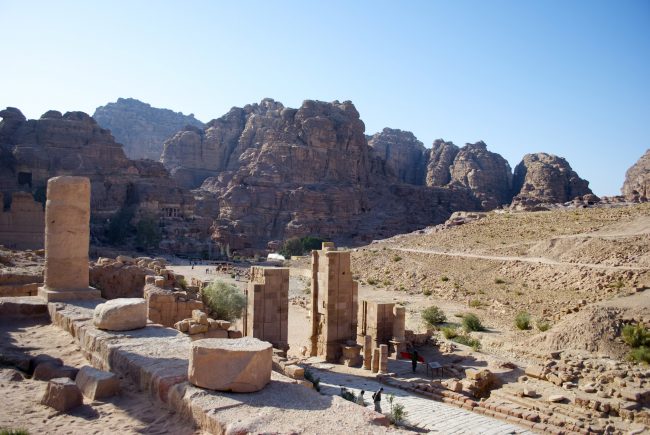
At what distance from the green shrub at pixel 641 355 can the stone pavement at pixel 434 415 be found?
674cm

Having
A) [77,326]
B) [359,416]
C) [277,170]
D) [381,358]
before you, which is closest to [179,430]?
[359,416]

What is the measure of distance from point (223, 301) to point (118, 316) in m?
13.0

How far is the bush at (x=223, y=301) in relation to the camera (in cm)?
2183

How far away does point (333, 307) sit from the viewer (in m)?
18.4

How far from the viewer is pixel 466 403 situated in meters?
13.0

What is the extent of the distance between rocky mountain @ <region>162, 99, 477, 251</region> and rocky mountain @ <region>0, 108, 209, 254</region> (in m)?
8.76

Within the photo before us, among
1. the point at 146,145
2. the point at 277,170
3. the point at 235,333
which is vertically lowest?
the point at 235,333

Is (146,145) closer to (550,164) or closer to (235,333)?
(550,164)

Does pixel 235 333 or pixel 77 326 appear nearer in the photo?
pixel 77 326

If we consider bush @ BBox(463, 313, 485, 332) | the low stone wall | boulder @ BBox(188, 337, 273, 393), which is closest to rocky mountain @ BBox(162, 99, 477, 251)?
bush @ BBox(463, 313, 485, 332)

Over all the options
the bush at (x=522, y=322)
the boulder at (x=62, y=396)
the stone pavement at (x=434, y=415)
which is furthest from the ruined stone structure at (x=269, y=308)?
the bush at (x=522, y=322)

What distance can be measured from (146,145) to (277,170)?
7985 centimetres

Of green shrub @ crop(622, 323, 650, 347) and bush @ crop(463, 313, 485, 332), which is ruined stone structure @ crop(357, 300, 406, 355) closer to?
bush @ crop(463, 313, 485, 332)

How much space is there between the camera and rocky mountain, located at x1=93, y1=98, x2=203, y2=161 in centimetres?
15188
